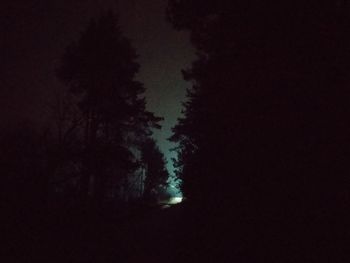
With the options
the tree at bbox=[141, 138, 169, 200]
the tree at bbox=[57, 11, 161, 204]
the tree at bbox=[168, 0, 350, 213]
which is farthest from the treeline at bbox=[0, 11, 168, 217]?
the tree at bbox=[141, 138, 169, 200]

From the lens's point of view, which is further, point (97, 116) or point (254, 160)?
point (97, 116)

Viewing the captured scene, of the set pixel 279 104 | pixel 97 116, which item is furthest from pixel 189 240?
pixel 97 116

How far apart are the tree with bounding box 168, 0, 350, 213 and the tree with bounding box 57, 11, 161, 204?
590 inches

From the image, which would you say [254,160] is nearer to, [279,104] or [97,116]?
[279,104]

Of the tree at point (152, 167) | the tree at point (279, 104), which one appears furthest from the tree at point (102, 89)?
the tree at point (152, 167)

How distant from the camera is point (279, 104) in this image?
9820mm

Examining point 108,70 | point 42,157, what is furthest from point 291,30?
point 108,70

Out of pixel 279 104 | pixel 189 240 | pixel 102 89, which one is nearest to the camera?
pixel 279 104

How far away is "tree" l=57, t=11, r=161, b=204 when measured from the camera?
85.5 feet

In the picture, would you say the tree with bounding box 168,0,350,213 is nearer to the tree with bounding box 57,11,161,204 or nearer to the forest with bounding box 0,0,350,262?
the forest with bounding box 0,0,350,262

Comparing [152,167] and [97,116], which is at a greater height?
[152,167]

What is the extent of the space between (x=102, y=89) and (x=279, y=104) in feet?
60.5

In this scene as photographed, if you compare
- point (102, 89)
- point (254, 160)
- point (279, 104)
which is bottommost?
point (254, 160)

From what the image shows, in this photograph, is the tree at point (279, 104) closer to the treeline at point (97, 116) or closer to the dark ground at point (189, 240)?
the dark ground at point (189, 240)
